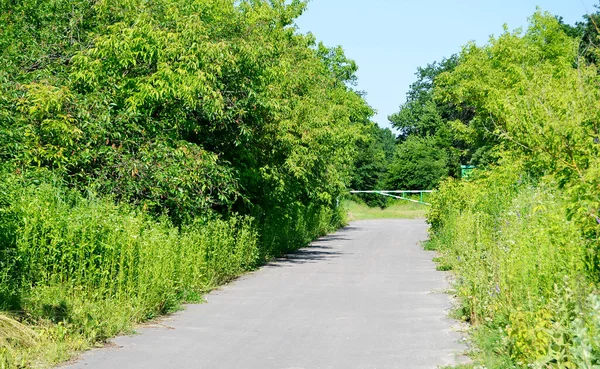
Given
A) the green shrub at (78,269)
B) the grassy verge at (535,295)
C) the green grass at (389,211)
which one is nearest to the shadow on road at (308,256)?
the grassy verge at (535,295)

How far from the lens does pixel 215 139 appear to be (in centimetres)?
2011

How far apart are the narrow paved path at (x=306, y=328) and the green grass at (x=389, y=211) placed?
43.0 m

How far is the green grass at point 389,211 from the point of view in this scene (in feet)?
210

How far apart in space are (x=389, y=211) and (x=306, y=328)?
5724cm

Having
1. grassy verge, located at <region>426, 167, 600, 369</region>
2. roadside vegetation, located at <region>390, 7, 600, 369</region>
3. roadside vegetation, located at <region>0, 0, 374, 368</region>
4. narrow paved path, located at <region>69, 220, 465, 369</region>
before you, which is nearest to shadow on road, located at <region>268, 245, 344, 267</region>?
roadside vegetation, located at <region>0, 0, 374, 368</region>

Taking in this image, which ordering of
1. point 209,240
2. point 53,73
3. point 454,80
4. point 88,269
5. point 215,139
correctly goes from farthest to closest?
point 454,80
point 215,139
point 53,73
point 209,240
point 88,269

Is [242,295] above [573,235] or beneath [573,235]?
beneath

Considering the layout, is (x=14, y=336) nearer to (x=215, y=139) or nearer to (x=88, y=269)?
(x=88, y=269)

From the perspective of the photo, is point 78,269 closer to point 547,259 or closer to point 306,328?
point 306,328

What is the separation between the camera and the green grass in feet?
210

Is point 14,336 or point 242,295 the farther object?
point 242,295

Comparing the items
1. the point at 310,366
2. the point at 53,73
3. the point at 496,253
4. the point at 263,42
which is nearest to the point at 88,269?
the point at 310,366

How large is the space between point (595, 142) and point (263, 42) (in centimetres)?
1302

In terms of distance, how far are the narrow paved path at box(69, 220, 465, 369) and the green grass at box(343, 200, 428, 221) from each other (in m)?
43.0
